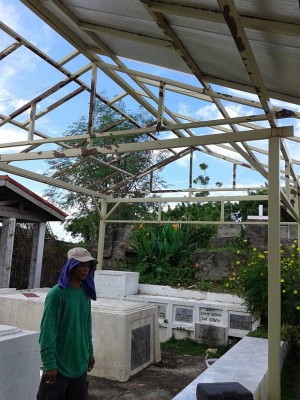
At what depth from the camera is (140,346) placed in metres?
5.37

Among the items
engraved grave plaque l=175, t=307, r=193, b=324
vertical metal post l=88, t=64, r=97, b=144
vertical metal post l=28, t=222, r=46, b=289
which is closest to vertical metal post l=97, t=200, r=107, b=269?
vertical metal post l=28, t=222, r=46, b=289

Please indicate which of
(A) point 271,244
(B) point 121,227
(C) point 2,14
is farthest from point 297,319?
(B) point 121,227

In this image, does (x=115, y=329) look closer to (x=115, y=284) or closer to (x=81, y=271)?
(x=81, y=271)

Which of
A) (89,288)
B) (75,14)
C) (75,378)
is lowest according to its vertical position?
(75,378)

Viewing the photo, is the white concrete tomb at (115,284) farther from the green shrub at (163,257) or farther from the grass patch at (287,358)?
the grass patch at (287,358)

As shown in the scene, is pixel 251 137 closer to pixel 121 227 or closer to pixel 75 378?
pixel 75 378

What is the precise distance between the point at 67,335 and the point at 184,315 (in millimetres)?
4970

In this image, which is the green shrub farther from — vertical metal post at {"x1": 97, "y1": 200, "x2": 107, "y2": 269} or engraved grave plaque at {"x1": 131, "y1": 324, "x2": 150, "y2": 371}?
engraved grave plaque at {"x1": 131, "y1": 324, "x2": 150, "y2": 371}

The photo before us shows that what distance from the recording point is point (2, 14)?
14.7 feet

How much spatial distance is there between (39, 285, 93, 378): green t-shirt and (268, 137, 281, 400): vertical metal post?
169cm

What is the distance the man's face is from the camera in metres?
2.83

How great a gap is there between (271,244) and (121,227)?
29.8ft

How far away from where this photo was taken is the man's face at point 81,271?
283cm

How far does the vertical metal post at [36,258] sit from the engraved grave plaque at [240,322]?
4409 mm
